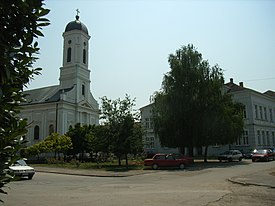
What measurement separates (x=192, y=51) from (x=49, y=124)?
1388 inches

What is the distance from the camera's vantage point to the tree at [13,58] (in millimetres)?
3287

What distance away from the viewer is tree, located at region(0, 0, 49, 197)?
3.29m

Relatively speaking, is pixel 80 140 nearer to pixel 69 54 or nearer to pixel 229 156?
pixel 229 156

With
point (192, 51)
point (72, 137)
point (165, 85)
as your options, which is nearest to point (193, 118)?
point (165, 85)

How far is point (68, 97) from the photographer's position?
196ft

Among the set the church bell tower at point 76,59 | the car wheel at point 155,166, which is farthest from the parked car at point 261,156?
the church bell tower at point 76,59

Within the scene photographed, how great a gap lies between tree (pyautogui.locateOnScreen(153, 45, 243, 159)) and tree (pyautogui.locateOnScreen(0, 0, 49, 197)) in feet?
104

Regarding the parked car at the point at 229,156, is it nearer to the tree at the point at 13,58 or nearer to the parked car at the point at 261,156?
the parked car at the point at 261,156

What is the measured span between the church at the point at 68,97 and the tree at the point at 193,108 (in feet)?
90.2

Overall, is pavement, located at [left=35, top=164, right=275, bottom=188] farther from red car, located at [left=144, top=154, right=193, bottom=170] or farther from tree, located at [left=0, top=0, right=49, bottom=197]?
tree, located at [left=0, top=0, right=49, bottom=197]

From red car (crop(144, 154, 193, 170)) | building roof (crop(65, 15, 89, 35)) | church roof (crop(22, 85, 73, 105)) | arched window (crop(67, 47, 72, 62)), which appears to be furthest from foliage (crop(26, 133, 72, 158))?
building roof (crop(65, 15, 89, 35))

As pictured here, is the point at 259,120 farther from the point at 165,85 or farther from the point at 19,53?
the point at 19,53

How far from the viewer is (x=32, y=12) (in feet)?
11.7

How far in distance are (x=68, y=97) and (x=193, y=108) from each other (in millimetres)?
32741
